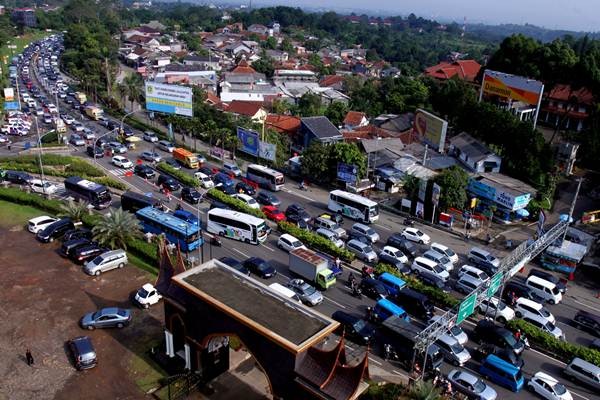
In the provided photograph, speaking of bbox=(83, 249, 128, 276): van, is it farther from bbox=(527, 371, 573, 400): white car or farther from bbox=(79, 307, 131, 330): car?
bbox=(527, 371, 573, 400): white car

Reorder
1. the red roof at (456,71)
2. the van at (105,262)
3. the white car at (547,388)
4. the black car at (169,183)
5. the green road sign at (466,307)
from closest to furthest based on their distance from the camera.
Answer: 1. the white car at (547,388)
2. the green road sign at (466,307)
3. the van at (105,262)
4. the black car at (169,183)
5. the red roof at (456,71)

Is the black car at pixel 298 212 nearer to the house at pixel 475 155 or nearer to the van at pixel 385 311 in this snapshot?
the van at pixel 385 311

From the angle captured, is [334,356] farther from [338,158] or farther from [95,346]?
[338,158]

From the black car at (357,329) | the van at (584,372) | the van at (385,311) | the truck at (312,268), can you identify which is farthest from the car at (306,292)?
the van at (584,372)

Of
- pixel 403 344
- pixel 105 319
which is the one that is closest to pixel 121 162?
pixel 105 319

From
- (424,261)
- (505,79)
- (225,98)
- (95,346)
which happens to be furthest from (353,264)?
(225,98)

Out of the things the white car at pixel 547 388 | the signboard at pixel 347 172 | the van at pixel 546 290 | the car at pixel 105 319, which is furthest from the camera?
the signboard at pixel 347 172

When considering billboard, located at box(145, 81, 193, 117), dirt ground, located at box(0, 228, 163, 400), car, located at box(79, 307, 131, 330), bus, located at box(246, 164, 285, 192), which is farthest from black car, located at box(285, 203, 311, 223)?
billboard, located at box(145, 81, 193, 117)
